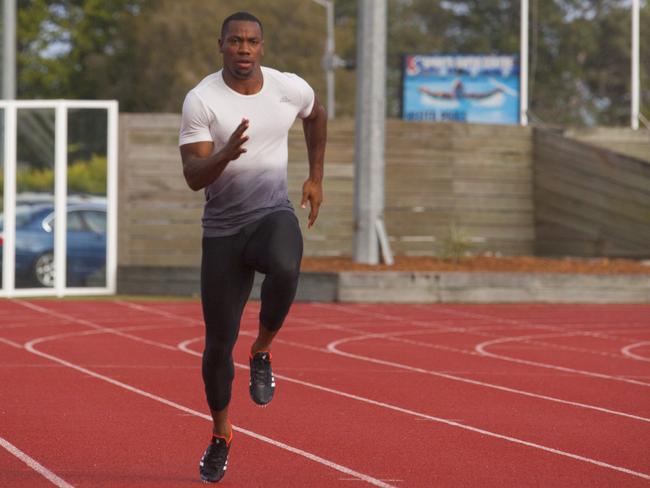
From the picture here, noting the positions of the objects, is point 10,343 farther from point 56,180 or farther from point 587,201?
point 587,201

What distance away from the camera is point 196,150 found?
718 centimetres

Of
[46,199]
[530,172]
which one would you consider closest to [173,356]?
[46,199]

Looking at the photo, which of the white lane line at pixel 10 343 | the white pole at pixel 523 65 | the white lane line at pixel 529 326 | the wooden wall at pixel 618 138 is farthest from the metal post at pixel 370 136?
the white pole at pixel 523 65

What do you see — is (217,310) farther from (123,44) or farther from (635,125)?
(123,44)

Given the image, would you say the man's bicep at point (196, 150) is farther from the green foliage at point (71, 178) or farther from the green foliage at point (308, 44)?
the green foliage at point (308, 44)

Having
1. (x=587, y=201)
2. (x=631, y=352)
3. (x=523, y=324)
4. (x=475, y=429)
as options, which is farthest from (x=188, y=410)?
(x=587, y=201)

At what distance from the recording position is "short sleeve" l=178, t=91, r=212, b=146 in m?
7.20

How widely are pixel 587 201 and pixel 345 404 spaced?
1646 centimetres

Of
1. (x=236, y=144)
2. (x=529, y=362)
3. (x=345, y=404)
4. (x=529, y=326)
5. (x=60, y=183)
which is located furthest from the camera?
(x=60, y=183)

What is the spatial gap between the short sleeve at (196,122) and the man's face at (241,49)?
0.23m

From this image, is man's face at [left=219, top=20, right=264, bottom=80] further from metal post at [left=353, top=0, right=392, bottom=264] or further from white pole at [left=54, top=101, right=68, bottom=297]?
metal post at [left=353, top=0, right=392, bottom=264]

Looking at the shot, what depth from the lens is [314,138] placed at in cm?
780

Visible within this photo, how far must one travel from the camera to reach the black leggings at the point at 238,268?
7.41 metres

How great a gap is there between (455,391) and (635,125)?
102ft
